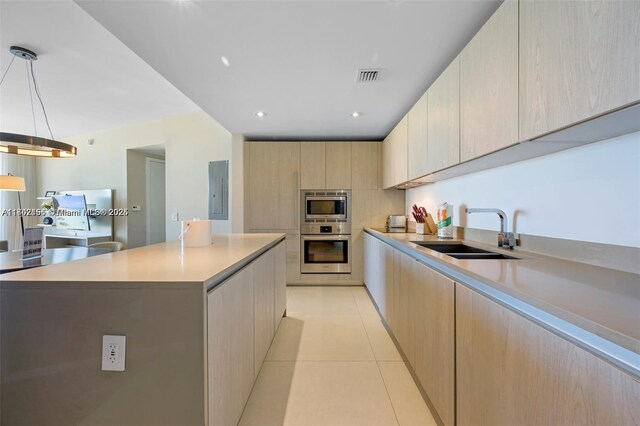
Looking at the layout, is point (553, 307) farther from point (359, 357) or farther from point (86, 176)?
point (86, 176)

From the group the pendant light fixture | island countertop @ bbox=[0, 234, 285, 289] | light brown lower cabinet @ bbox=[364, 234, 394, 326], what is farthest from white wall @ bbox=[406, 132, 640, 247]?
the pendant light fixture

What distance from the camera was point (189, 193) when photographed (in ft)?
14.1

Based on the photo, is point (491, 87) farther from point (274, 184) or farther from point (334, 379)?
point (274, 184)

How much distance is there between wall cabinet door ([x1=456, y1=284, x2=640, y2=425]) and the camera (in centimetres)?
56

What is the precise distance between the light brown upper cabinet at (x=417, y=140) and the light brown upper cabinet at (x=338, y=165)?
1340 millimetres

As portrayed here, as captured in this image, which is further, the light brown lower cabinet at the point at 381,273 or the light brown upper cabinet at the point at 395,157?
the light brown upper cabinet at the point at 395,157

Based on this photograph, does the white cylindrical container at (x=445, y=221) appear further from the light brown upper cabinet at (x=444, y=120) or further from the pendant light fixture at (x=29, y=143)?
the pendant light fixture at (x=29, y=143)

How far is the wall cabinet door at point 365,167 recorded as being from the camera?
12.7 ft

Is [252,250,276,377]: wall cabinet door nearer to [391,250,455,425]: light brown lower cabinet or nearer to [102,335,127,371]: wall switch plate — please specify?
[102,335,127,371]: wall switch plate

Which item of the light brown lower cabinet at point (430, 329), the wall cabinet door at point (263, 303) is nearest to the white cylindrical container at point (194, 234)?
the wall cabinet door at point (263, 303)

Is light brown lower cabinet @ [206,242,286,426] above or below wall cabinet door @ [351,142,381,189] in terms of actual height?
below

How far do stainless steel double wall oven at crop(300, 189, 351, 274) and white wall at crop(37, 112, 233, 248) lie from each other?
4.14ft

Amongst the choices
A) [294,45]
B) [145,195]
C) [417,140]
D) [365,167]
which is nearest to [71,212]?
[145,195]

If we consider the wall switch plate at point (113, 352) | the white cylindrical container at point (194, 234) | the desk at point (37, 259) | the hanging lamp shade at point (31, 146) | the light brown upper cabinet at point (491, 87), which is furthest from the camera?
the hanging lamp shade at point (31, 146)
